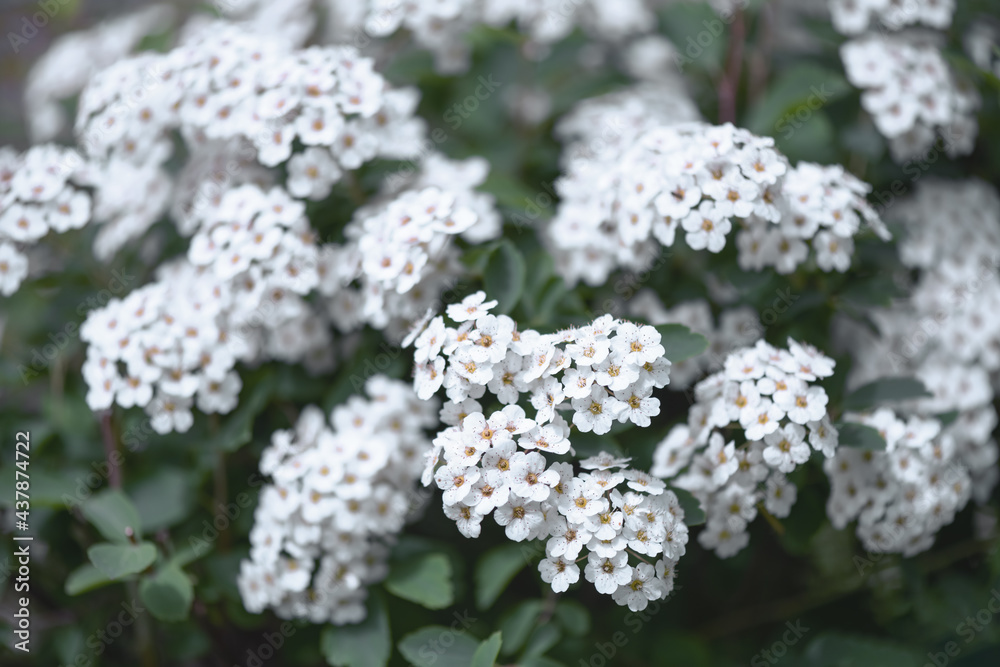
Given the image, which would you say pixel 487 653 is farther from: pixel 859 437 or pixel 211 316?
pixel 211 316

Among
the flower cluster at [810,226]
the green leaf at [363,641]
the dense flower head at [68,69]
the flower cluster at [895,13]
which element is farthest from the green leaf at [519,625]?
the dense flower head at [68,69]

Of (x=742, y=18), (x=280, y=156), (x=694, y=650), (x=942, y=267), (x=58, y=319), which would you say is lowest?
(x=694, y=650)

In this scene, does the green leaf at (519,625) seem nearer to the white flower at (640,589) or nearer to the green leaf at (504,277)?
the white flower at (640,589)

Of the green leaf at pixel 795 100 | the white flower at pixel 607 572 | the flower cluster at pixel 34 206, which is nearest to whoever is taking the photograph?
the white flower at pixel 607 572

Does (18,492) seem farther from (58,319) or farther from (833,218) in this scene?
(833,218)

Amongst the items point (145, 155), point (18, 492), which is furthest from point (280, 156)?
point (18, 492)

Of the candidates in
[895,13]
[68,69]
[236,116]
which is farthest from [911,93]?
[68,69]
